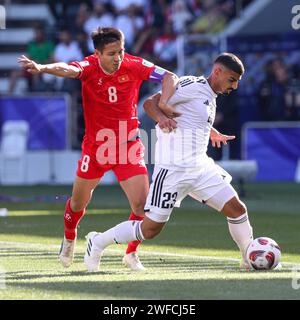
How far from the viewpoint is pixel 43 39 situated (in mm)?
29672

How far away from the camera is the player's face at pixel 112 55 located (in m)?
10.9

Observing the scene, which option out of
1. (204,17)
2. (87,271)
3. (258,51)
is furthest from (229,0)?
(87,271)

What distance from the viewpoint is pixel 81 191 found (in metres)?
11.5

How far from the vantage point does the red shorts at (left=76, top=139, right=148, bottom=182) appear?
444 inches

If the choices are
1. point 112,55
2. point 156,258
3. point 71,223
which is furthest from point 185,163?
point 156,258

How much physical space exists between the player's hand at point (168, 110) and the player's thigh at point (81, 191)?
133cm

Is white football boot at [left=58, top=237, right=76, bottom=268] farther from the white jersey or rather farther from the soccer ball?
the soccer ball

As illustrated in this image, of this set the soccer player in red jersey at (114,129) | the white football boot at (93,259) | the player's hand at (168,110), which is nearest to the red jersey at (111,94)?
the soccer player in red jersey at (114,129)

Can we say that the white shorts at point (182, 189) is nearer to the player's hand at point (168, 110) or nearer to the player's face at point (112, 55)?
the player's hand at point (168, 110)

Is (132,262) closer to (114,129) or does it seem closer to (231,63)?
(114,129)

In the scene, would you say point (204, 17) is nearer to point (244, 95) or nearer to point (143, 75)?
point (244, 95)

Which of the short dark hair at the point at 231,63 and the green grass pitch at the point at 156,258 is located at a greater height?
the short dark hair at the point at 231,63

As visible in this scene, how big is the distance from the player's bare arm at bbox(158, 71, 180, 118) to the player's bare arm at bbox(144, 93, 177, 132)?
0.15 feet
